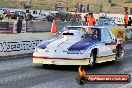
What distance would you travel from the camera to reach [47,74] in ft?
36.0

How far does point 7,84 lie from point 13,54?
8450 millimetres

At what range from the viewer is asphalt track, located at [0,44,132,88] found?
8.98 meters

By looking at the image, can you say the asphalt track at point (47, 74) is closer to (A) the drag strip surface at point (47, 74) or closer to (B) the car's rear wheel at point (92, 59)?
(A) the drag strip surface at point (47, 74)

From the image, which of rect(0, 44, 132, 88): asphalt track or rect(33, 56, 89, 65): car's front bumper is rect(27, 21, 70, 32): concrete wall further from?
rect(33, 56, 89, 65): car's front bumper

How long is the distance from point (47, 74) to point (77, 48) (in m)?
1.39

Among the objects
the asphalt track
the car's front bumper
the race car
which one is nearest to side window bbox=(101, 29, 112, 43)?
the race car

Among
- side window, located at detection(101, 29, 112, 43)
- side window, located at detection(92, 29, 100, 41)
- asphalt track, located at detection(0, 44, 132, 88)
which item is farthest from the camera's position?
side window, located at detection(101, 29, 112, 43)

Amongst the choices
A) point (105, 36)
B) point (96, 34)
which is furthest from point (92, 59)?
point (105, 36)

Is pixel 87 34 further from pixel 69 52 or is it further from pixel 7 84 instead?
pixel 7 84

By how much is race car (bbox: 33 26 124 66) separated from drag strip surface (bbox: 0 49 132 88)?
0.31 meters

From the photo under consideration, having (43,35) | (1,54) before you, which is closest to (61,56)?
(1,54)

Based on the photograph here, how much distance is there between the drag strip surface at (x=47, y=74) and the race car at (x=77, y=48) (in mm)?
309

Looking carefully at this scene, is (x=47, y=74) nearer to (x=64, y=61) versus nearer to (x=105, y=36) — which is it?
(x=64, y=61)

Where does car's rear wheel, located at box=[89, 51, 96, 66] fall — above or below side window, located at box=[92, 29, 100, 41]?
below
